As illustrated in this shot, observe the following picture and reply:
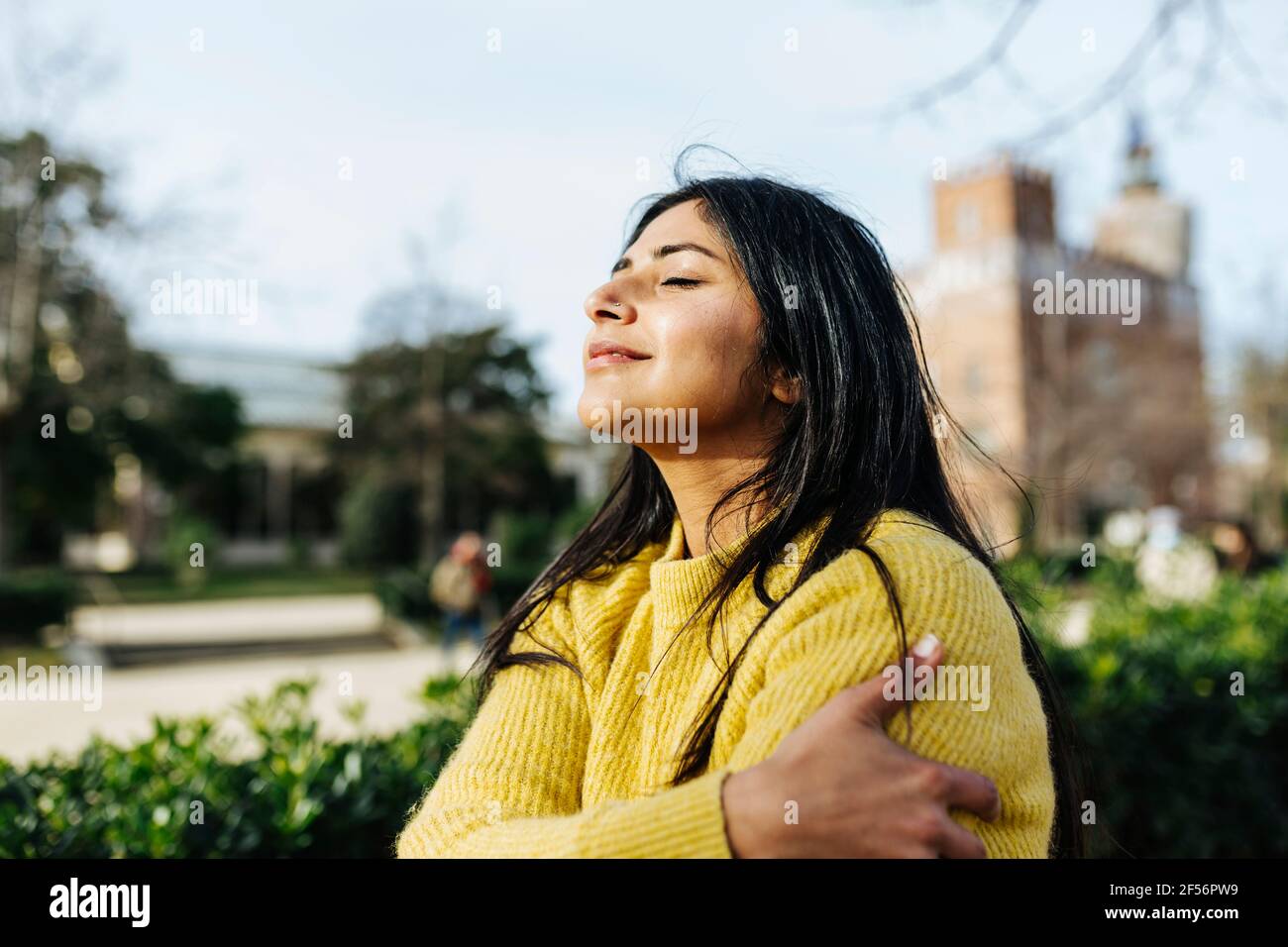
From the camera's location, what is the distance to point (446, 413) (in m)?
21.8

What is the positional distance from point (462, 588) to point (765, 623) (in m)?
10.6

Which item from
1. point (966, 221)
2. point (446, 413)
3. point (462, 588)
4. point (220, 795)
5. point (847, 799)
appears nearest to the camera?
point (847, 799)

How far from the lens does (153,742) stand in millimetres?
2771

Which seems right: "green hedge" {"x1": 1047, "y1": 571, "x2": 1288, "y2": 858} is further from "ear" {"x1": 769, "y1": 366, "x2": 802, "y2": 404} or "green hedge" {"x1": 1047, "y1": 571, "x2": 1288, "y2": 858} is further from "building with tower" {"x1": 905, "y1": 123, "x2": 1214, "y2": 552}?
"building with tower" {"x1": 905, "y1": 123, "x2": 1214, "y2": 552}

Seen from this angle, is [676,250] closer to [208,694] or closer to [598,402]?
[598,402]

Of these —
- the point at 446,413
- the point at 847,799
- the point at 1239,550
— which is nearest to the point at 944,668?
the point at 847,799

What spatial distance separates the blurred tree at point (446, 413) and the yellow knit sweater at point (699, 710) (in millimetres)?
19479

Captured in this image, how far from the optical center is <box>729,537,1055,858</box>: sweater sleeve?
1.29m

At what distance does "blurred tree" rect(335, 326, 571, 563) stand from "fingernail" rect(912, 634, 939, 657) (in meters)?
19.9

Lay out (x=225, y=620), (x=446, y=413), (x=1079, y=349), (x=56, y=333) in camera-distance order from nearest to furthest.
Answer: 1. (x=56, y=333)
2. (x=225, y=620)
3. (x=446, y=413)
4. (x=1079, y=349)

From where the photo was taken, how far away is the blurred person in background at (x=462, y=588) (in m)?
11.8

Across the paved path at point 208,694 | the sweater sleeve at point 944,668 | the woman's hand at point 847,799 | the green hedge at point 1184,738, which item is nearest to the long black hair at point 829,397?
the sweater sleeve at point 944,668

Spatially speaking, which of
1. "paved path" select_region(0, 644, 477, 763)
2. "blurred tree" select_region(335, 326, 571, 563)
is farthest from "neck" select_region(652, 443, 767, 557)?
"blurred tree" select_region(335, 326, 571, 563)
